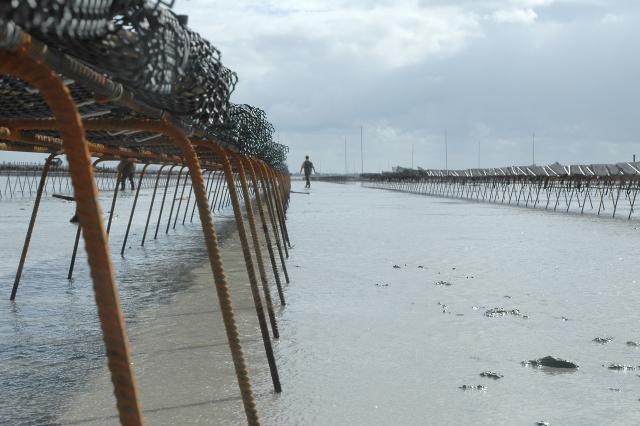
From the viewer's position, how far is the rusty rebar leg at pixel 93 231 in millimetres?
1461

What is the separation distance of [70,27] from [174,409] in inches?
90.1

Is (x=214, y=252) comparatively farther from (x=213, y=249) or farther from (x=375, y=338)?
(x=375, y=338)

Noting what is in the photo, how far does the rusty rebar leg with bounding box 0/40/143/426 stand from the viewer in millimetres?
1461

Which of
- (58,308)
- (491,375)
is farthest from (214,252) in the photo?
(58,308)

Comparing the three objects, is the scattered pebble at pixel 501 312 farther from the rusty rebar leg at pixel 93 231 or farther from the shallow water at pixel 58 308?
the rusty rebar leg at pixel 93 231

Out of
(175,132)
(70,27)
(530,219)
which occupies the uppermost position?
(70,27)

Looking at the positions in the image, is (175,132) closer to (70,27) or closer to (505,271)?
(70,27)

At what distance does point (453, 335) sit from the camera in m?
5.07

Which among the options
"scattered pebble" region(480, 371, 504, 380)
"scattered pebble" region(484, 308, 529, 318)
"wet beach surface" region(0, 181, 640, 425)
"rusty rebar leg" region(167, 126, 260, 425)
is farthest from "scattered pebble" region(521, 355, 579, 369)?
"rusty rebar leg" region(167, 126, 260, 425)

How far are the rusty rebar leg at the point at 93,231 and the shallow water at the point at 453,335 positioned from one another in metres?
1.93

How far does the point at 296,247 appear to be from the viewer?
10883mm

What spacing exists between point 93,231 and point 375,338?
3693 mm

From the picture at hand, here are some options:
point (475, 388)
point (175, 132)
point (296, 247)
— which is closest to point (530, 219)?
point (296, 247)

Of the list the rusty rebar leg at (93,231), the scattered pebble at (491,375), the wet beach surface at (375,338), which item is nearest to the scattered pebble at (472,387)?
the wet beach surface at (375,338)
